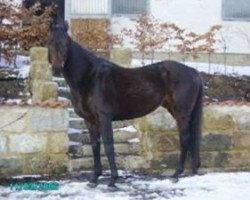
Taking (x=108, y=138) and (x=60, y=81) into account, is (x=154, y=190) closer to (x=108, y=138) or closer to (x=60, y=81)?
(x=108, y=138)

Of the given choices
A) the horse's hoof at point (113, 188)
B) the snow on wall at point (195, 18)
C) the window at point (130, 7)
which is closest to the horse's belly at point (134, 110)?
the horse's hoof at point (113, 188)

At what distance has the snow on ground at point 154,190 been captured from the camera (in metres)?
8.23

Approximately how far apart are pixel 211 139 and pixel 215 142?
0.26ft

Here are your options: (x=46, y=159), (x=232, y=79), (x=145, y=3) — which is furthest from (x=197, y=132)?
(x=145, y=3)

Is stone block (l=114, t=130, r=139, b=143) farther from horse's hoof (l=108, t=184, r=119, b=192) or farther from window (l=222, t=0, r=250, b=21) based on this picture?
window (l=222, t=0, r=250, b=21)

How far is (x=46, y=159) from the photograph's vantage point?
31.2 ft

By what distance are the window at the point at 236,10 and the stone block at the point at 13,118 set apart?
8.96 meters

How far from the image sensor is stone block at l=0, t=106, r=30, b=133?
30.6 feet

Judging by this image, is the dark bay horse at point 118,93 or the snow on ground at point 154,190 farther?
the dark bay horse at point 118,93

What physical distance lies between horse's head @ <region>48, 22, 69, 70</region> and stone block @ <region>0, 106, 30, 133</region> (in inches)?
51.7

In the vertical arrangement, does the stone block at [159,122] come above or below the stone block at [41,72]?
below

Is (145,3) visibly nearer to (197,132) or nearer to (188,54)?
(188,54)

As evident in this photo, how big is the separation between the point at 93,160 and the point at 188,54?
5.59 metres

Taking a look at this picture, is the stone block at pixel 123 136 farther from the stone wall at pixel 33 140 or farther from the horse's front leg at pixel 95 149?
the horse's front leg at pixel 95 149
